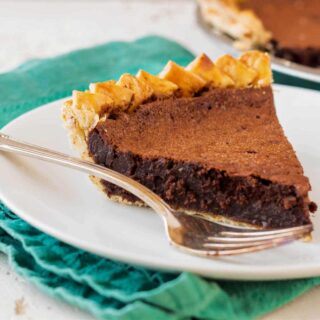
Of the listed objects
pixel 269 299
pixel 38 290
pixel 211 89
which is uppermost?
pixel 211 89

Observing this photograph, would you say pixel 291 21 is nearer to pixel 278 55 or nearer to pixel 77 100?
pixel 278 55

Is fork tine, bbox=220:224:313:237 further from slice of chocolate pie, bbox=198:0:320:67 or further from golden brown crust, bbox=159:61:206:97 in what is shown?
slice of chocolate pie, bbox=198:0:320:67

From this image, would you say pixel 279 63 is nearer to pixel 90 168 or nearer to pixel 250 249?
pixel 90 168

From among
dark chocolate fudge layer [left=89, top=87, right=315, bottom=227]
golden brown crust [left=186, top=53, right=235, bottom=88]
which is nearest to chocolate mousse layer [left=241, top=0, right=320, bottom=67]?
golden brown crust [left=186, top=53, right=235, bottom=88]

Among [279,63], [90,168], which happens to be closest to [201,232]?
[90,168]

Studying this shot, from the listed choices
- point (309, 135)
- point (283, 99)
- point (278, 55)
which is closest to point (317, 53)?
point (278, 55)

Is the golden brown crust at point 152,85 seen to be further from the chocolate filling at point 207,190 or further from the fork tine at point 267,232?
the fork tine at point 267,232

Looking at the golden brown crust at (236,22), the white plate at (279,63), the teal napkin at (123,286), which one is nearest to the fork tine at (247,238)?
the teal napkin at (123,286)
